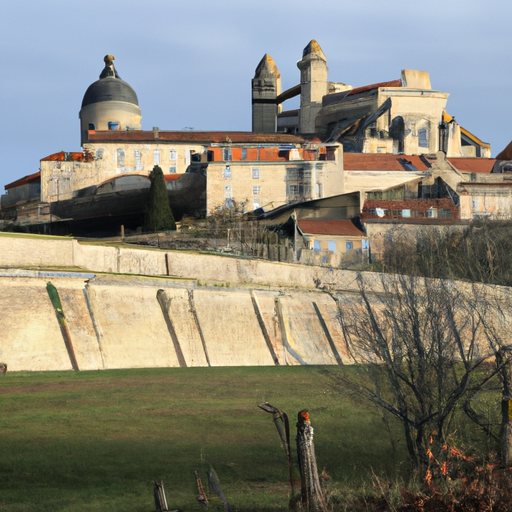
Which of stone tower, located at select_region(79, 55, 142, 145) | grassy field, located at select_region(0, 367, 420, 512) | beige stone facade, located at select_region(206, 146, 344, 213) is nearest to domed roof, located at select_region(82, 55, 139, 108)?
stone tower, located at select_region(79, 55, 142, 145)

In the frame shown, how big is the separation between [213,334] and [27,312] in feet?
23.5

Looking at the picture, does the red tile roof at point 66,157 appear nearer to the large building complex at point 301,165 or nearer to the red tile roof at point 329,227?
the large building complex at point 301,165

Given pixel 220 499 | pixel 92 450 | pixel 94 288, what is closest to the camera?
pixel 220 499

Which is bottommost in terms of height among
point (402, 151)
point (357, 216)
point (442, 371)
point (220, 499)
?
point (220, 499)

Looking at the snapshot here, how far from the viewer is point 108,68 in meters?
94.9

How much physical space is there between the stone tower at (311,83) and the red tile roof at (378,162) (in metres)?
12.8

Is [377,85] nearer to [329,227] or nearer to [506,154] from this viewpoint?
[506,154]

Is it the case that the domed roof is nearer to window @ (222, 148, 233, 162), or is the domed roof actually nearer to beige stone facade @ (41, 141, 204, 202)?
beige stone facade @ (41, 141, 204, 202)

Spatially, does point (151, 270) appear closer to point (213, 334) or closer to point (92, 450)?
point (213, 334)

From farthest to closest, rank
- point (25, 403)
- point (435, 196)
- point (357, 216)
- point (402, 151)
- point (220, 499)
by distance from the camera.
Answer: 1. point (402, 151)
2. point (435, 196)
3. point (357, 216)
4. point (25, 403)
5. point (220, 499)

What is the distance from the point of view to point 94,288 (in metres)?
39.0

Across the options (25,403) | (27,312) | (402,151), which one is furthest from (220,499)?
(402,151)

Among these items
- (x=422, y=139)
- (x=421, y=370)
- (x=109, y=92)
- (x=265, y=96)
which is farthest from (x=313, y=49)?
(x=421, y=370)

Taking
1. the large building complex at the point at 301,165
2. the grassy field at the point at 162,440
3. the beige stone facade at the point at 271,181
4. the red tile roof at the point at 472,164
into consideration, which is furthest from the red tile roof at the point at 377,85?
the grassy field at the point at 162,440
